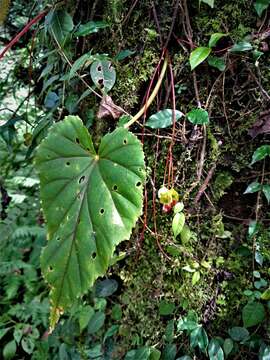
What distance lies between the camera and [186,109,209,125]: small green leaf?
858 millimetres

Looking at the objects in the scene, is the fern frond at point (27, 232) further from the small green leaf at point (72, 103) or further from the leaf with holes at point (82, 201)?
the leaf with holes at point (82, 201)

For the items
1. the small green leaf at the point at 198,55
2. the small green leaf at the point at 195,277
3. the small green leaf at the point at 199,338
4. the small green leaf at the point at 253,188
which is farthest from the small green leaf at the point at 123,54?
the small green leaf at the point at 199,338

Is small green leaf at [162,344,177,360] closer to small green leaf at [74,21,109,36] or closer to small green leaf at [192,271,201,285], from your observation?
small green leaf at [192,271,201,285]

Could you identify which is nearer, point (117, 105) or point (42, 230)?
point (117, 105)

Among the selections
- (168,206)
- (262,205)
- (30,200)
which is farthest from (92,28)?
(30,200)

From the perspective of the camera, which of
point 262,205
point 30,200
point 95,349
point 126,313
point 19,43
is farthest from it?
point 30,200

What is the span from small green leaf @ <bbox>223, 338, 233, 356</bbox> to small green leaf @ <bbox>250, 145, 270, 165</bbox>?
1.21 feet

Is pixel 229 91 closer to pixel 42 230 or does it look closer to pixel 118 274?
pixel 118 274

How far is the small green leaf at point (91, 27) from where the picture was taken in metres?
0.97

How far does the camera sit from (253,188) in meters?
0.87

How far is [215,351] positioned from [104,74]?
622mm

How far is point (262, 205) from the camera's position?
0.88 m

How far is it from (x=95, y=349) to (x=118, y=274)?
254mm

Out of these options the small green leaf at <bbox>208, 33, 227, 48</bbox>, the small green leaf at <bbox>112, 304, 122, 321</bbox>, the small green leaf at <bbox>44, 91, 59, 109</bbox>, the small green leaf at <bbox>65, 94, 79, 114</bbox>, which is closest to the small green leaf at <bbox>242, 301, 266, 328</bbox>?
the small green leaf at <bbox>112, 304, 122, 321</bbox>
